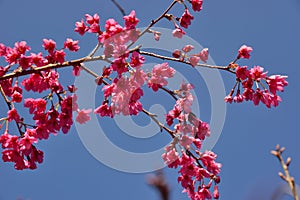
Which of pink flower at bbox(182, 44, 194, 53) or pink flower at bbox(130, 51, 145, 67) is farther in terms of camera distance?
pink flower at bbox(182, 44, 194, 53)

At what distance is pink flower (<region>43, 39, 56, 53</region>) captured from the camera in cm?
338

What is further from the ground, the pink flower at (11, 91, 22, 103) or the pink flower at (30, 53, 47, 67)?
the pink flower at (30, 53, 47, 67)

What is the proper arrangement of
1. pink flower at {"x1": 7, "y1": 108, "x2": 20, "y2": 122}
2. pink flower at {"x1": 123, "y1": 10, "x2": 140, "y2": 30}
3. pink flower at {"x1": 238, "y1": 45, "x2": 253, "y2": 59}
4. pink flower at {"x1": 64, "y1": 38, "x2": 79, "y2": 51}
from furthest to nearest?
pink flower at {"x1": 238, "y1": 45, "x2": 253, "y2": 59}
pink flower at {"x1": 64, "y1": 38, "x2": 79, "y2": 51}
pink flower at {"x1": 7, "y1": 108, "x2": 20, "y2": 122}
pink flower at {"x1": 123, "y1": 10, "x2": 140, "y2": 30}

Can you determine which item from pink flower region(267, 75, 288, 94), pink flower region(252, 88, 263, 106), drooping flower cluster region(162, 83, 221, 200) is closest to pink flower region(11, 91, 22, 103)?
drooping flower cluster region(162, 83, 221, 200)

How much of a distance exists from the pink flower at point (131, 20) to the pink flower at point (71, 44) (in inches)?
20.5

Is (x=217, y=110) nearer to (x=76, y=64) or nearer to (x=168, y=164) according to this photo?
(x=168, y=164)

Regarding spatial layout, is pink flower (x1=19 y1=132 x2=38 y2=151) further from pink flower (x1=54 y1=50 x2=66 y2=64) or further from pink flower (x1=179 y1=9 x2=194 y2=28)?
pink flower (x1=179 y1=9 x2=194 y2=28)

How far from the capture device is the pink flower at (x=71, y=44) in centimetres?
346

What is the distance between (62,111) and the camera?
346 cm

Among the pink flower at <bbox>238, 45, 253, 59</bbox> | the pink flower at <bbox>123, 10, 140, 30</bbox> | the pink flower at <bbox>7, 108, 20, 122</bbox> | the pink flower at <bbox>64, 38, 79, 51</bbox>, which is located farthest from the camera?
the pink flower at <bbox>238, 45, 253, 59</bbox>

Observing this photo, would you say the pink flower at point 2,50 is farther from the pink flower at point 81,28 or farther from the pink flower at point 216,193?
the pink flower at point 216,193

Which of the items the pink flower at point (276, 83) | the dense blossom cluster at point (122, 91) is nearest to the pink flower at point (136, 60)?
the dense blossom cluster at point (122, 91)

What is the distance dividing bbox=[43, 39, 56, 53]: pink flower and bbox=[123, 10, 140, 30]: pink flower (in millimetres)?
649

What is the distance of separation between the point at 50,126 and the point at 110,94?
1.93ft
